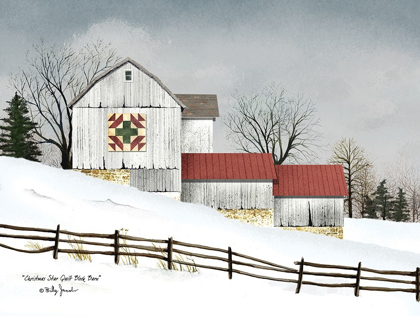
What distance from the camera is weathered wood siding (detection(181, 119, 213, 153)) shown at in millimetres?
33094

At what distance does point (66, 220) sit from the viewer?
21078 mm

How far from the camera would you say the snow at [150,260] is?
13.4 metres

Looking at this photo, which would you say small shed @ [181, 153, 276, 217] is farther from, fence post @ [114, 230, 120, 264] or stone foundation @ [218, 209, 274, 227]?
fence post @ [114, 230, 120, 264]

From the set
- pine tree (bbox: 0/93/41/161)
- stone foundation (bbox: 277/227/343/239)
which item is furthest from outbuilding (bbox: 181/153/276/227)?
pine tree (bbox: 0/93/41/161)

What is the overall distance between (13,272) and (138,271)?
332 centimetres

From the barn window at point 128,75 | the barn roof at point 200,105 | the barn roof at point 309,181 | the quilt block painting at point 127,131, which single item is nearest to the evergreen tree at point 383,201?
the barn roof at point 309,181

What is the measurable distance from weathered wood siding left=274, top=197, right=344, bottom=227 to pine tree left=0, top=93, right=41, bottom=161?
17153 mm

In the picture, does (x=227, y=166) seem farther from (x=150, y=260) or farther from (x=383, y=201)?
(x=383, y=201)

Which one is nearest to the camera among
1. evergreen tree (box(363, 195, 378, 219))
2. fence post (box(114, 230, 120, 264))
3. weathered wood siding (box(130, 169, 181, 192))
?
fence post (box(114, 230, 120, 264))

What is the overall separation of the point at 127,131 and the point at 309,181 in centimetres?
1087

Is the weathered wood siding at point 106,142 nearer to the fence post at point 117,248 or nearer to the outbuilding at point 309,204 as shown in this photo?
the outbuilding at point 309,204

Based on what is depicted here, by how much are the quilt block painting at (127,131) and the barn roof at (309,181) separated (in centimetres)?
830

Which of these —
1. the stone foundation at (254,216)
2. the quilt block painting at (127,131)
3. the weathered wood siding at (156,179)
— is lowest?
the stone foundation at (254,216)
